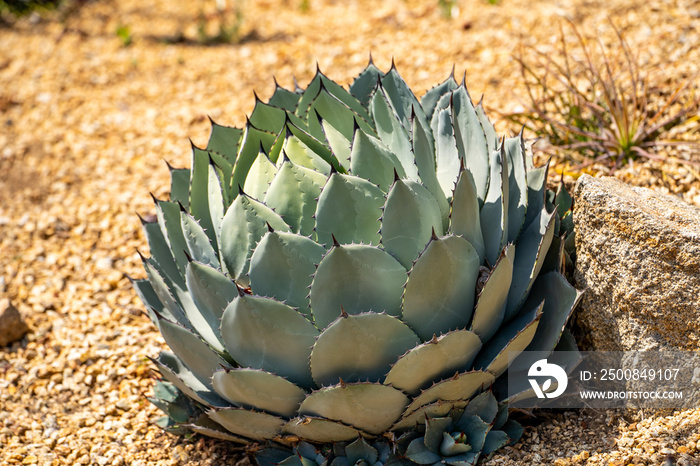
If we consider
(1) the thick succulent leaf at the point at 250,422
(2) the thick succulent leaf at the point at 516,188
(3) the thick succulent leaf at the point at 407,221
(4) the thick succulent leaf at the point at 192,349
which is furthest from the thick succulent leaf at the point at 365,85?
(1) the thick succulent leaf at the point at 250,422

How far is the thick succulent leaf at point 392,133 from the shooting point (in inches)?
77.9

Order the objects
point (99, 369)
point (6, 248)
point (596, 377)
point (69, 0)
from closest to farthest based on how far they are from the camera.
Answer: point (596, 377) → point (99, 369) → point (6, 248) → point (69, 0)

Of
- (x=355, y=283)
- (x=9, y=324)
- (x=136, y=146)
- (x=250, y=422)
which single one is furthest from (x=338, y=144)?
(x=136, y=146)

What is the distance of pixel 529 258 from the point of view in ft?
6.38

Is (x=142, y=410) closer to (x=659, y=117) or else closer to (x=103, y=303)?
(x=103, y=303)

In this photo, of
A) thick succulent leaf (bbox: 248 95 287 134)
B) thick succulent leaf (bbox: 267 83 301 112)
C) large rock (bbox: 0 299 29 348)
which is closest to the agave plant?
thick succulent leaf (bbox: 248 95 287 134)

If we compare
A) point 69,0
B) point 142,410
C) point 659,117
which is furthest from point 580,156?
point 69,0

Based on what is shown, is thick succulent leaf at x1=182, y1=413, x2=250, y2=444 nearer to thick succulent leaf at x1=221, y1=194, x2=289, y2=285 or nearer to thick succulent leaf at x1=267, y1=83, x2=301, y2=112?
thick succulent leaf at x1=221, y1=194, x2=289, y2=285

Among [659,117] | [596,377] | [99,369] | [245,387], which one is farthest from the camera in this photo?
[659,117]

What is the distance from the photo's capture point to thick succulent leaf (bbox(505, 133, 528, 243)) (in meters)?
1.99

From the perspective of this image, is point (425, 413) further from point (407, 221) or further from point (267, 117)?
point (267, 117)

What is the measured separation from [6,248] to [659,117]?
341 cm

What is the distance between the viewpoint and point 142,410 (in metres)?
2.53

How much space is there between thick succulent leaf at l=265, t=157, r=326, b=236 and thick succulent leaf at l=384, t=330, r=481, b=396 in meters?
0.46
